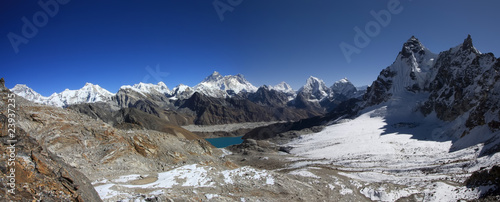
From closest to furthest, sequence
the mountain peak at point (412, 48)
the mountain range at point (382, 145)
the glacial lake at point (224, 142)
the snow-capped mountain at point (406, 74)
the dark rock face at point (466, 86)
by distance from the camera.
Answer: the mountain range at point (382, 145), the dark rock face at point (466, 86), the snow-capped mountain at point (406, 74), the mountain peak at point (412, 48), the glacial lake at point (224, 142)

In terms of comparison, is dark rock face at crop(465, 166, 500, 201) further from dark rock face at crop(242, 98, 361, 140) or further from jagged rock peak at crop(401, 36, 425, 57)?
jagged rock peak at crop(401, 36, 425, 57)

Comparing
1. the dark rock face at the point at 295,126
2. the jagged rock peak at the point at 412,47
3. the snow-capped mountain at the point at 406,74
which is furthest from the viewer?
the dark rock face at the point at 295,126

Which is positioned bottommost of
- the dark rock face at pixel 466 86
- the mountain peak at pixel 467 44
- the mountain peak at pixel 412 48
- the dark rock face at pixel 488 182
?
the dark rock face at pixel 488 182

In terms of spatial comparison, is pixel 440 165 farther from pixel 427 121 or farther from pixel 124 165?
pixel 427 121

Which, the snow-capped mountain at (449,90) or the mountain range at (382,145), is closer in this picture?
the mountain range at (382,145)

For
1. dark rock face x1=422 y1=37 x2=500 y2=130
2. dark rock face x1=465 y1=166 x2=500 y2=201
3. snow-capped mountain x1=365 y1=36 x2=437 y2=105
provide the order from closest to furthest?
1. dark rock face x1=465 y1=166 x2=500 y2=201
2. dark rock face x1=422 y1=37 x2=500 y2=130
3. snow-capped mountain x1=365 y1=36 x2=437 y2=105

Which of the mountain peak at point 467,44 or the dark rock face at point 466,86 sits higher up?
the mountain peak at point 467,44

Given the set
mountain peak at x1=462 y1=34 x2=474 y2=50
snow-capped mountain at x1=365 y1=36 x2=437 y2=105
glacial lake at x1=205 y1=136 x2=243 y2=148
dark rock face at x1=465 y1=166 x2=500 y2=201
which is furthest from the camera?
glacial lake at x1=205 y1=136 x2=243 y2=148

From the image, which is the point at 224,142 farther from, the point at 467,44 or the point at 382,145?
the point at 467,44

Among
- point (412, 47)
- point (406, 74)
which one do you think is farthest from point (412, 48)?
point (406, 74)

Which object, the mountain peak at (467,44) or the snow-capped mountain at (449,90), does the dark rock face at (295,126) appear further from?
the mountain peak at (467,44)

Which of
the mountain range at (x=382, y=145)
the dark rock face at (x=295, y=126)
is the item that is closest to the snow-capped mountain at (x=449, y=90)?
the mountain range at (x=382, y=145)

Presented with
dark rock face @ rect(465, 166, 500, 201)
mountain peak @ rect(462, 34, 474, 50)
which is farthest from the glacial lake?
mountain peak @ rect(462, 34, 474, 50)
